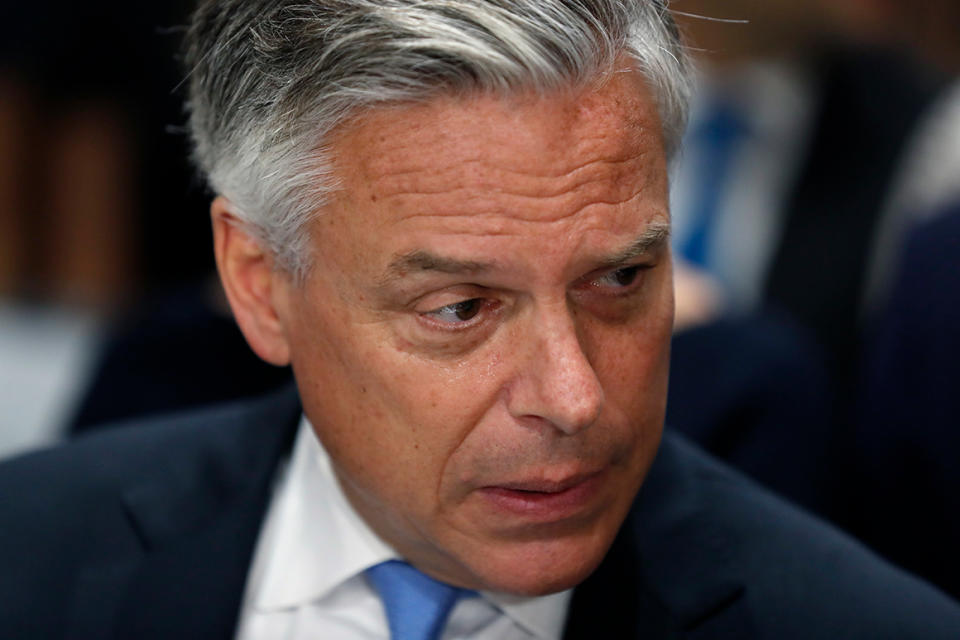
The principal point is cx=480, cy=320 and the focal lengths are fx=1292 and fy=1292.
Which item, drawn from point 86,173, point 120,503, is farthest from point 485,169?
point 86,173

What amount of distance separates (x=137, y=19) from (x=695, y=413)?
3.16m

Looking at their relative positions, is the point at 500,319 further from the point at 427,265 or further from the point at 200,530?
the point at 200,530

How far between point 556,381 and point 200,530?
0.79 metres

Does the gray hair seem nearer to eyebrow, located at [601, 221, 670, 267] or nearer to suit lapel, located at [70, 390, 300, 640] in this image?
eyebrow, located at [601, 221, 670, 267]

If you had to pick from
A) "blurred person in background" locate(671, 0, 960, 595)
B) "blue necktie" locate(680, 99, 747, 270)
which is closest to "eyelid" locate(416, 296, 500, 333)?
"blurred person in background" locate(671, 0, 960, 595)

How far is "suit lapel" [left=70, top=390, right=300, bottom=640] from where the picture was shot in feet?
6.59

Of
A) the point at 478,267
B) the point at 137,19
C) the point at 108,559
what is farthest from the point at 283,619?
the point at 137,19

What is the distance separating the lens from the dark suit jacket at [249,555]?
192cm

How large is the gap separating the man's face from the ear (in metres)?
0.12

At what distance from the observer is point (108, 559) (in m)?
2.11

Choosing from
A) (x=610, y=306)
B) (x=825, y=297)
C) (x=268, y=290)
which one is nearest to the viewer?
(x=610, y=306)

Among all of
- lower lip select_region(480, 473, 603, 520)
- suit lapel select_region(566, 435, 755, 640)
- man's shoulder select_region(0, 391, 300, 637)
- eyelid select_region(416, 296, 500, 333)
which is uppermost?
eyelid select_region(416, 296, 500, 333)

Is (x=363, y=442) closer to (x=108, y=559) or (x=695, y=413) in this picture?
(x=108, y=559)

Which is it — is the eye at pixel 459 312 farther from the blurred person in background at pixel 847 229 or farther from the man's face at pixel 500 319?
the blurred person in background at pixel 847 229
